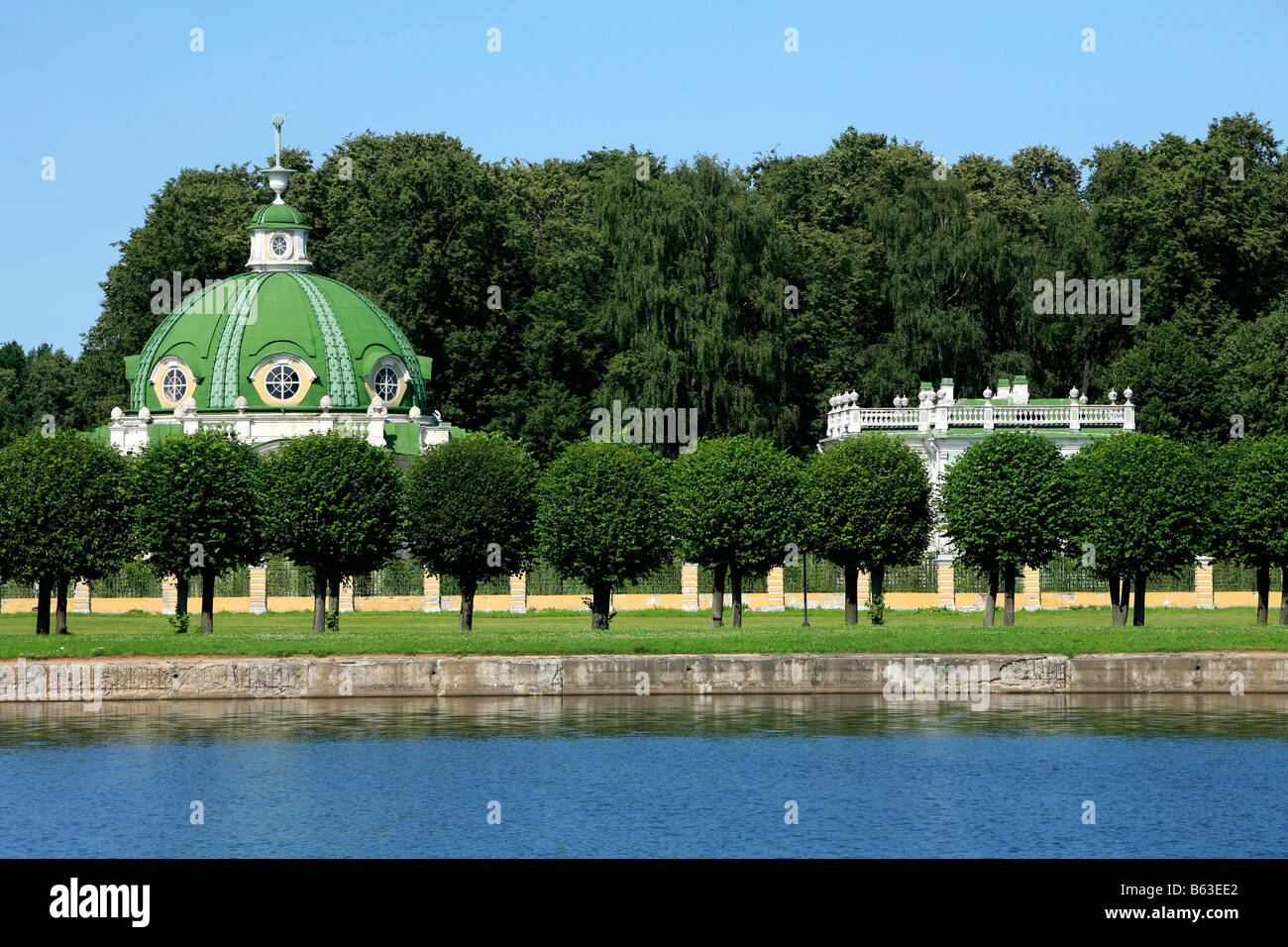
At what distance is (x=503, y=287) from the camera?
9969 cm

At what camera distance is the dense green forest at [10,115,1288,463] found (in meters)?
88.4

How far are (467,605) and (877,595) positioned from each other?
1383cm

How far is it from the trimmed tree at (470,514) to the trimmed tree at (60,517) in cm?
962

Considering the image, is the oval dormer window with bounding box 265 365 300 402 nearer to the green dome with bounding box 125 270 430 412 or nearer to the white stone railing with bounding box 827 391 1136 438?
the green dome with bounding box 125 270 430 412

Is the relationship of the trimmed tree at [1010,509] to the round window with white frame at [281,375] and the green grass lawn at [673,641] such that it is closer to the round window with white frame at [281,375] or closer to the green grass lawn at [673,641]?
the green grass lawn at [673,641]

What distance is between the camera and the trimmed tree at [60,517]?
57188 millimetres

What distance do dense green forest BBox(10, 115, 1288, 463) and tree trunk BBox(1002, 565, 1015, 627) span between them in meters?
25.9

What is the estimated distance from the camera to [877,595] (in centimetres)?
6150

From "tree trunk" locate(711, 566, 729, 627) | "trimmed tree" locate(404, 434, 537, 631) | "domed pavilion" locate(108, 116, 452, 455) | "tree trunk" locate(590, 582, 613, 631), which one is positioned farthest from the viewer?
"domed pavilion" locate(108, 116, 452, 455)

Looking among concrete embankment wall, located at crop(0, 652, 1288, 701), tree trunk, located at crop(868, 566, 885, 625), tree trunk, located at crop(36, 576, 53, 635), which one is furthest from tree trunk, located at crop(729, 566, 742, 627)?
tree trunk, located at crop(36, 576, 53, 635)

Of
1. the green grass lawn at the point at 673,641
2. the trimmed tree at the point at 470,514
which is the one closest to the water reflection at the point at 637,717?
the green grass lawn at the point at 673,641

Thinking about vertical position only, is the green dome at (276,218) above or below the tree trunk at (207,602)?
above

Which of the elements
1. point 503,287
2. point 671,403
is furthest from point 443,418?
point 671,403

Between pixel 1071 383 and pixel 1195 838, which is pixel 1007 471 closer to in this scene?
pixel 1195 838
